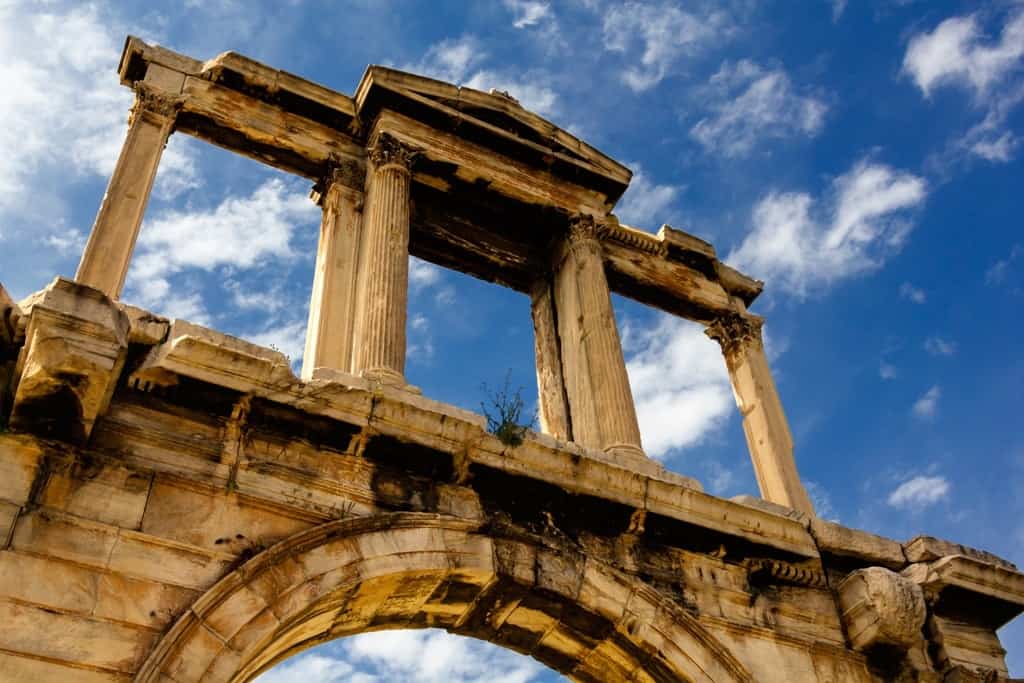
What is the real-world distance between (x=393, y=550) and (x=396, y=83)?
5839 millimetres

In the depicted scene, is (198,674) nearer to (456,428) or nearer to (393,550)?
(393,550)

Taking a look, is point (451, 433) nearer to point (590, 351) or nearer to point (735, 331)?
point (590, 351)

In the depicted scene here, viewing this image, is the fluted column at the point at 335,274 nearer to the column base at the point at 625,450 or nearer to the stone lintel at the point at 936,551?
the column base at the point at 625,450

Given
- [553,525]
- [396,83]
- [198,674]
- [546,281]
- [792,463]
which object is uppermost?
[396,83]

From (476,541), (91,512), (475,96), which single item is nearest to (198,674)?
(91,512)

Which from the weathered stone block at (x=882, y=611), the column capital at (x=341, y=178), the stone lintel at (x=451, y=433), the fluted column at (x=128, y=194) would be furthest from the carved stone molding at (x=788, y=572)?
the fluted column at (x=128, y=194)

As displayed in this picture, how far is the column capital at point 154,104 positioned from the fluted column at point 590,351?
13.9 ft

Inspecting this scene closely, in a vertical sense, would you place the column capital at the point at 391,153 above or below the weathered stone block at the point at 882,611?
above

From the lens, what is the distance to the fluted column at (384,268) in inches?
327

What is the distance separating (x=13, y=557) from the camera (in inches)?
215

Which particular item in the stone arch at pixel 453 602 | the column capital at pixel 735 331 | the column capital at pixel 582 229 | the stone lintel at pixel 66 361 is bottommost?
the stone arch at pixel 453 602

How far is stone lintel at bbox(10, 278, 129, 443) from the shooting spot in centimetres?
563

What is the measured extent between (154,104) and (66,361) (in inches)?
196

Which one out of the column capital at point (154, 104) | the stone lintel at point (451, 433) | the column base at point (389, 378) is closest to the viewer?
the stone lintel at point (451, 433)
